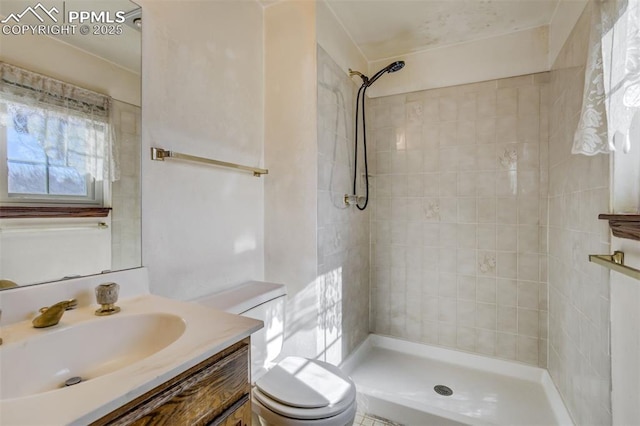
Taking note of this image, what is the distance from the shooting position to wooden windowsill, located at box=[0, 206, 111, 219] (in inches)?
31.7

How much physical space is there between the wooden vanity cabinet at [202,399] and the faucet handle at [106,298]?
430 millimetres

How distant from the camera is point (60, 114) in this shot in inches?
35.7

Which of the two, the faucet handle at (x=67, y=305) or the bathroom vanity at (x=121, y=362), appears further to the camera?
the faucet handle at (x=67, y=305)

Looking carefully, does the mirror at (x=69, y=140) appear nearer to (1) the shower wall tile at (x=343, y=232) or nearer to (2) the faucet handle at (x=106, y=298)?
(2) the faucet handle at (x=106, y=298)

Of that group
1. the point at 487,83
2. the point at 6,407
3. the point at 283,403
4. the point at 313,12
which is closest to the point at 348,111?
the point at 313,12

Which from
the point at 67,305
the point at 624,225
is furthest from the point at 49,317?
the point at 624,225

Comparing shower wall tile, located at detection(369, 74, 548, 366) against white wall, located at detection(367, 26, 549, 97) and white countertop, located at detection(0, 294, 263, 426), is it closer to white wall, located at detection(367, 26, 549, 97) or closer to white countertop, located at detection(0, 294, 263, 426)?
white wall, located at detection(367, 26, 549, 97)

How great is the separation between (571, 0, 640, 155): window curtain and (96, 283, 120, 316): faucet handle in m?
1.61

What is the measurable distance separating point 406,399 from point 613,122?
5.36 ft

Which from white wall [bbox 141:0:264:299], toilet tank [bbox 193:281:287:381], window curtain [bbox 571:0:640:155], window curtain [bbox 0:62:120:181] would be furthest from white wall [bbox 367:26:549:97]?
window curtain [bbox 0:62:120:181]

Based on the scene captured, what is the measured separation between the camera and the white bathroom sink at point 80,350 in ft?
2.19

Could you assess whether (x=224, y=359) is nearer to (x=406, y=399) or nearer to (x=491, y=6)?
(x=406, y=399)

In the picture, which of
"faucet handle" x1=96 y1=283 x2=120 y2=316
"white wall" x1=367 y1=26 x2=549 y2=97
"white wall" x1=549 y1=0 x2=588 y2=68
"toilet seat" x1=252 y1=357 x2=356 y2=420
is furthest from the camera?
"white wall" x1=367 y1=26 x2=549 y2=97

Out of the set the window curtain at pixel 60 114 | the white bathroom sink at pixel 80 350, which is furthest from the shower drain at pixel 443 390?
the window curtain at pixel 60 114
